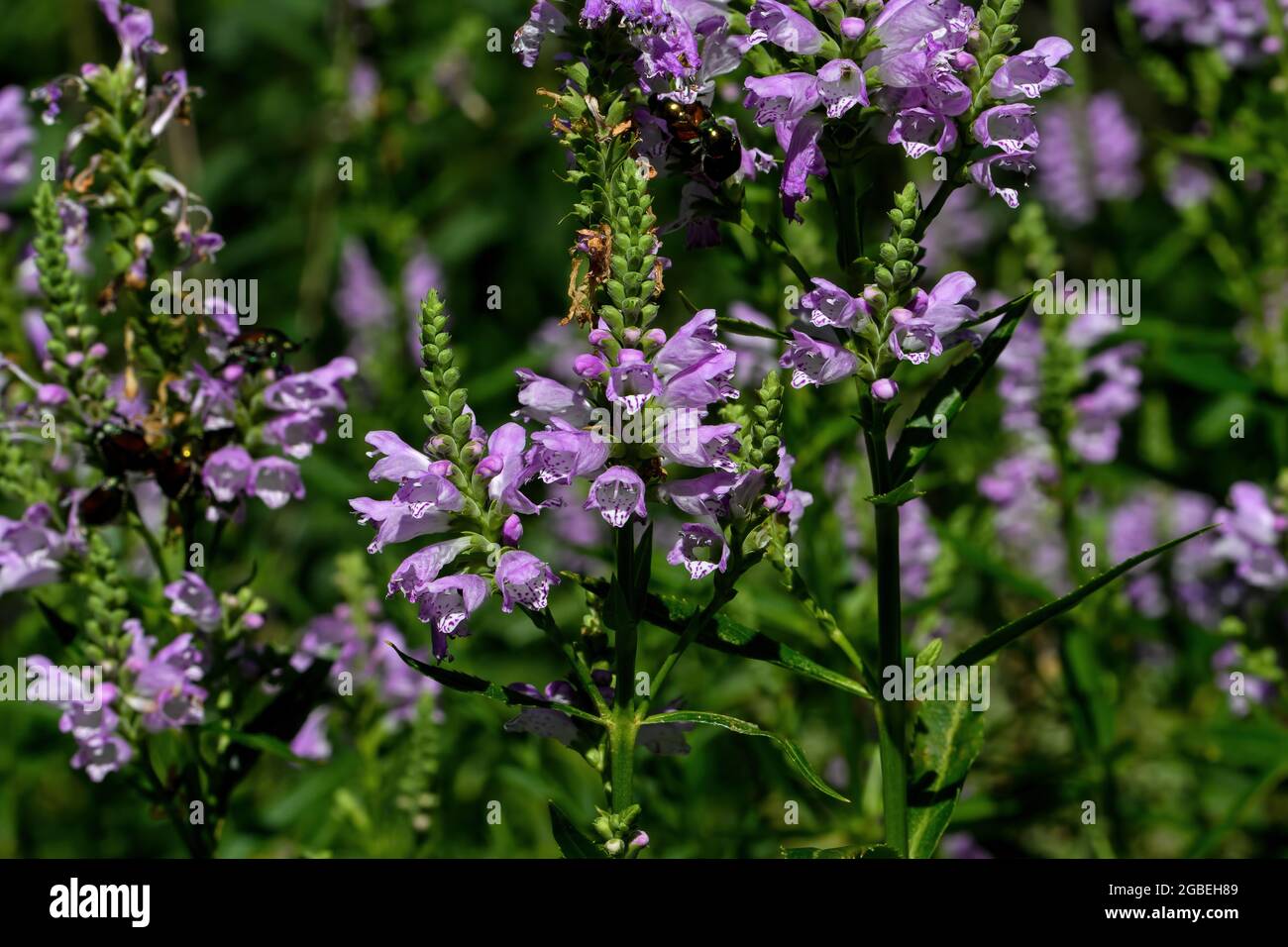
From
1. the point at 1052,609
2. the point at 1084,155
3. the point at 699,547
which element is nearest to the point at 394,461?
the point at 699,547

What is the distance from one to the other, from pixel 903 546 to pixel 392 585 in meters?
3.19

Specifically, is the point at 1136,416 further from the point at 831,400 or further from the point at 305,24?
the point at 305,24

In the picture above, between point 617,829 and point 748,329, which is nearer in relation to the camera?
point 617,829

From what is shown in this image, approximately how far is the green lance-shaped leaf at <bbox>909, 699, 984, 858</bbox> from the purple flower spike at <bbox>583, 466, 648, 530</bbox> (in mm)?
805

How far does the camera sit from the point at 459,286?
7.74 meters

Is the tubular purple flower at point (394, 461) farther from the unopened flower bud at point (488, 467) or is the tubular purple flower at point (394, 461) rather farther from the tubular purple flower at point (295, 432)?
the tubular purple flower at point (295, 432)

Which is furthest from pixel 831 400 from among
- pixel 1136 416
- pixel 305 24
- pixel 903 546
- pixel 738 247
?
pixel 305 24

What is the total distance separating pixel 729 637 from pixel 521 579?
0.45m

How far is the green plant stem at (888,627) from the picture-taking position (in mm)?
2391

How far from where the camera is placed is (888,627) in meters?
2.41
